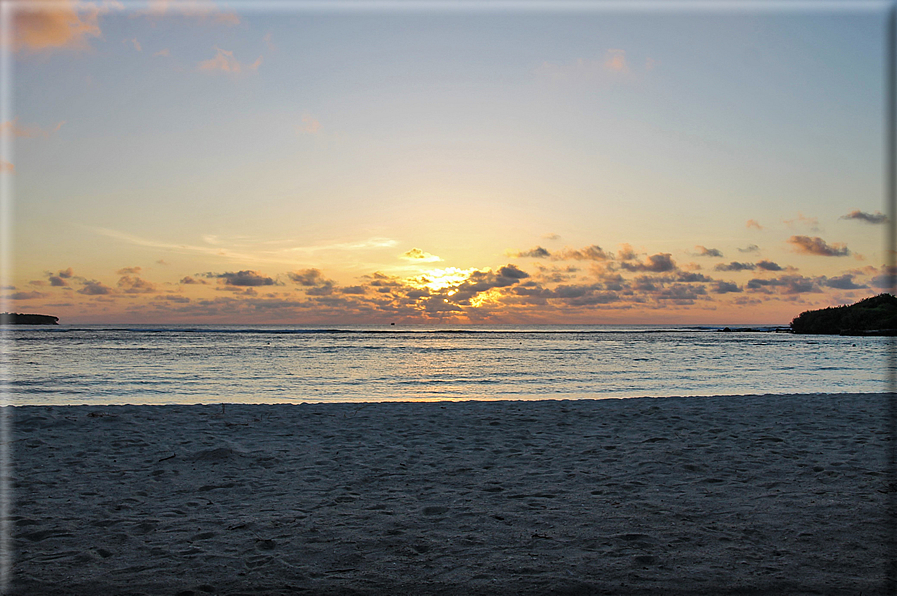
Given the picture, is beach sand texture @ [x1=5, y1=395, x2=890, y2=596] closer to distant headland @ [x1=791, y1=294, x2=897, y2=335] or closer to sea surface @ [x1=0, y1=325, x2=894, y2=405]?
sea surface @ [x1=0, y1=325, x2=894, y2=405]

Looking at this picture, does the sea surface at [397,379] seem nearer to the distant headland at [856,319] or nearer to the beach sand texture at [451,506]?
the beach sand texture at [451,506]

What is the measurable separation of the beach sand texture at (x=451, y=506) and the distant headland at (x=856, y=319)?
8031cm

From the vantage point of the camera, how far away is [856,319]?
274ft

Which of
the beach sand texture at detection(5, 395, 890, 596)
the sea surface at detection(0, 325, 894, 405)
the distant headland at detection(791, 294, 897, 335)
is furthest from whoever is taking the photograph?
the distant headland at detection(791, 294, 897, 335)

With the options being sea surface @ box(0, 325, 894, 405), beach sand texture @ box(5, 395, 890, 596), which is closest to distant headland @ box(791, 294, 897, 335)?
sea surface @ box(0, 325, 894, 405)

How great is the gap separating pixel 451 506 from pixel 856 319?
323 ft

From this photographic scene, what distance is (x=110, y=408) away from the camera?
1348 centimetres

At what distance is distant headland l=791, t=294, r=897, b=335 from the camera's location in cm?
7828

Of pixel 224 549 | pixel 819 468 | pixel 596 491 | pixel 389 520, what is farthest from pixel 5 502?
pixel 819 468

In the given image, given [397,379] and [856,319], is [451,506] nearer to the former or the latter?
[397,379]

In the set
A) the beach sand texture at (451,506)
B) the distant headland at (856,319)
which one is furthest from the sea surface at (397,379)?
the distant headland at (856,319)

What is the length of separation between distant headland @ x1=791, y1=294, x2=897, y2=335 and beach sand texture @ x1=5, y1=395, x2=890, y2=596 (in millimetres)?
80315

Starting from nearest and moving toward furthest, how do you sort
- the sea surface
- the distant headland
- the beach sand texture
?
the beach sand texture → the sea surface → the distant headland

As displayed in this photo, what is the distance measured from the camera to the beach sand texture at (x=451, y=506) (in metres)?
4.61
